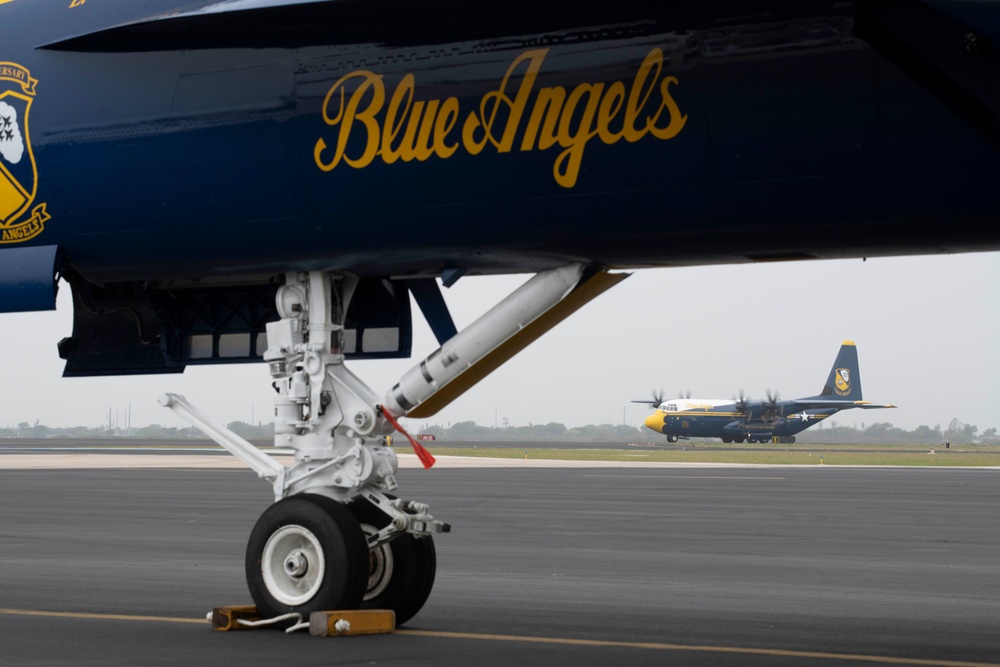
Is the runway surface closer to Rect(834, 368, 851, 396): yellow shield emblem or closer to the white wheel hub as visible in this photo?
the white wheel hub

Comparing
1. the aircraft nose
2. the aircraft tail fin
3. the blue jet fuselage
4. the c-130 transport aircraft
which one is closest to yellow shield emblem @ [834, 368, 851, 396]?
the aircraft tail fin

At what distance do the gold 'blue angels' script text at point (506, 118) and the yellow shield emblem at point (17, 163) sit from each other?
8.80 ft

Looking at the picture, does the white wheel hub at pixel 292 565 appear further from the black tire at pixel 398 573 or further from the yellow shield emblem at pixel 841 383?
the yellow shield emblem at pixel 841 383

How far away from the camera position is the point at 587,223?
9.39 m

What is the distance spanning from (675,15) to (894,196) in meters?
1.81

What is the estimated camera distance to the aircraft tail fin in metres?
116

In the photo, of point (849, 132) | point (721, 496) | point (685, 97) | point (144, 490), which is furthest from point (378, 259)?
point (144, 490)

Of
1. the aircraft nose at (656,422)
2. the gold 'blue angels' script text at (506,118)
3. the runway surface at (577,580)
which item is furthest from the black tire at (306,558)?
the aircraft nose at (656,422)

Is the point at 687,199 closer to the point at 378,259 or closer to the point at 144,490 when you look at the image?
the point at 378,259

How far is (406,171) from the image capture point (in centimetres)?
984

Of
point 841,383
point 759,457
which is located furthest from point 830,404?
point 759,457

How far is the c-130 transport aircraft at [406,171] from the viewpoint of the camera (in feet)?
27.1

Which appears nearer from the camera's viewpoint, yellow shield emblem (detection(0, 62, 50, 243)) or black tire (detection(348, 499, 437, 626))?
black tire (detection(348, 499, 437, 626))

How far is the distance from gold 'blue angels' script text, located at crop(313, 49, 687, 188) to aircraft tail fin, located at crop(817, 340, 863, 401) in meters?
110
